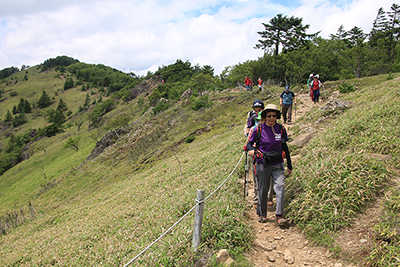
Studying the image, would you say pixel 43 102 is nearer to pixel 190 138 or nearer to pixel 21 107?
pixel 21 107

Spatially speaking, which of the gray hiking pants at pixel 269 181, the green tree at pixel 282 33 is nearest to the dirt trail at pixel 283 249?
the gray hiking pants at pixel 269 181

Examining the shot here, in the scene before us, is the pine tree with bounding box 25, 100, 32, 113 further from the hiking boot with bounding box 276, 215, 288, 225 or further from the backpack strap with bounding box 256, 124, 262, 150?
the hiking boot with bounding box 276, 215, 288, 225

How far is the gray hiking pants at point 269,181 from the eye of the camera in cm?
514

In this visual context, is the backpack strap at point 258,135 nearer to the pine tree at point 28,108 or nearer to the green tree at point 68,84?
the pine tree at point 28,108

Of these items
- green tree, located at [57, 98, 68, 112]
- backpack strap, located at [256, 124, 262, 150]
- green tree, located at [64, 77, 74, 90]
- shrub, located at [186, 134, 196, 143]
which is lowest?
shrub, located at [186, 134, 196, 143]

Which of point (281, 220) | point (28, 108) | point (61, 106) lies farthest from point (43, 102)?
point (281, 220)

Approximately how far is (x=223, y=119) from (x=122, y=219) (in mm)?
18848

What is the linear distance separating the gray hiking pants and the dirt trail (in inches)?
14.7

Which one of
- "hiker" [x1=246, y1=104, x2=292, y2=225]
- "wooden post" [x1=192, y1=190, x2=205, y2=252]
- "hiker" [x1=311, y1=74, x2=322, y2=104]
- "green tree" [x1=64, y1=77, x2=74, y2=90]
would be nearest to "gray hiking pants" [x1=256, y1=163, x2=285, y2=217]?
"hiker" [x1=246, y1=104, x2=292, y2=225]

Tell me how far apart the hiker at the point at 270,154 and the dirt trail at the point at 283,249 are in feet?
0.73

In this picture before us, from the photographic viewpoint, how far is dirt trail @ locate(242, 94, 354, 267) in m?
4.09

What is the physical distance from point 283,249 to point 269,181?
1435 millimetres

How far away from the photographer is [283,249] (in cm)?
457

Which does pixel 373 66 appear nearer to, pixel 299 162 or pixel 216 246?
pixel 299 162
